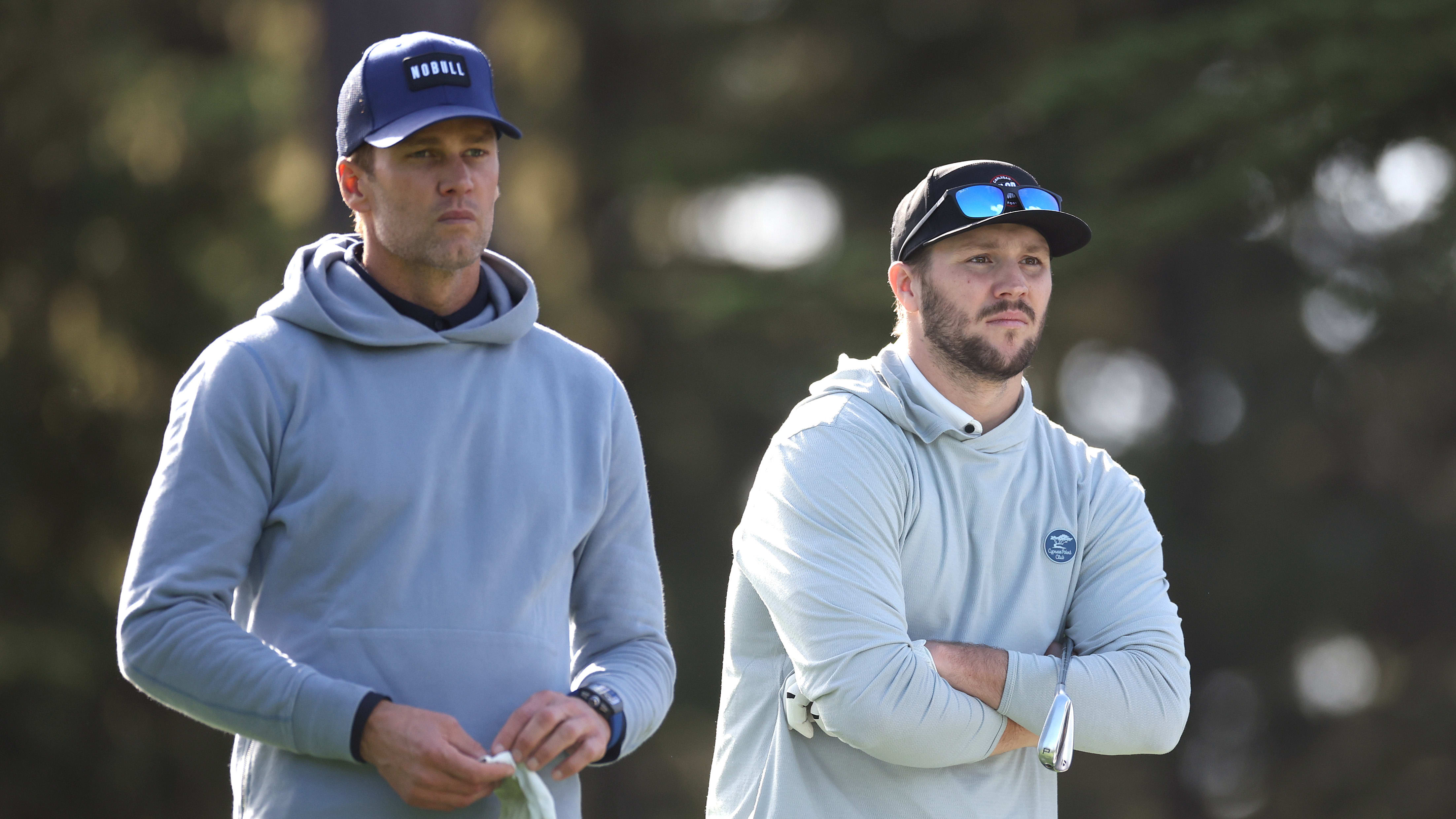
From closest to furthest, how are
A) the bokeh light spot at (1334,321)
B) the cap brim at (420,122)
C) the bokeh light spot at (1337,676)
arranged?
1. the cap brim at (420,122)
2. the bokeh light spot at (1334,321)
3. the bokeh light spot at (1337,676)

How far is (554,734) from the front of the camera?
2684mm

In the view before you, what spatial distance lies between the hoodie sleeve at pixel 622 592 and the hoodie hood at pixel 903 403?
499mm

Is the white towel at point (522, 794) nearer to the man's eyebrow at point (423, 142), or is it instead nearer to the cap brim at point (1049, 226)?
the man's eyebrow at point (423, 142)

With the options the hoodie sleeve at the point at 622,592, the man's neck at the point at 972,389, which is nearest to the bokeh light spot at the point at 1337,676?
the man's neck at the point at 972,389

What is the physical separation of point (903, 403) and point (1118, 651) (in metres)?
0.66

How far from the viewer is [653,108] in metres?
13.4

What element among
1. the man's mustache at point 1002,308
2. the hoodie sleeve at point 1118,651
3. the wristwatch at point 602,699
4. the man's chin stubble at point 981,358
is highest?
the man's mustache at point 1002,308

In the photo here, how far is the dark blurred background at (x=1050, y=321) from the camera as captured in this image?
35.5 feet

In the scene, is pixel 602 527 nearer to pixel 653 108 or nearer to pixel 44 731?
pixel 44 731

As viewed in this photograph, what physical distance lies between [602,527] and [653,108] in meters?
10.7

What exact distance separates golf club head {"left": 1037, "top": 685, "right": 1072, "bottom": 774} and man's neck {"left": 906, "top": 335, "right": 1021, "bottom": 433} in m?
0.62

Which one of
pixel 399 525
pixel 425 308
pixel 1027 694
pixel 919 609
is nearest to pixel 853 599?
pixel 919 609

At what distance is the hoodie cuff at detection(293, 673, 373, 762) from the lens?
2.56m

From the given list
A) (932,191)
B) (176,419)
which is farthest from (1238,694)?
(176,419)
